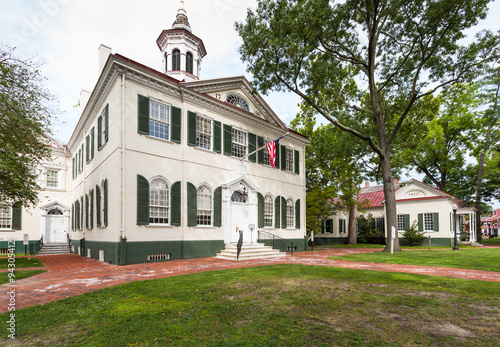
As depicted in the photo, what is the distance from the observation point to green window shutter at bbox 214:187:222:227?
14008 millimetres

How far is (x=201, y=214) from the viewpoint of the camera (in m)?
13.6

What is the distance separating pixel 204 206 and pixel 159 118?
444cm

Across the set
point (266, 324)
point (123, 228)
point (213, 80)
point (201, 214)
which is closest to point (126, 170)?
point (123, 228)

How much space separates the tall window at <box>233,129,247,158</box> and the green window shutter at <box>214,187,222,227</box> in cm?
252

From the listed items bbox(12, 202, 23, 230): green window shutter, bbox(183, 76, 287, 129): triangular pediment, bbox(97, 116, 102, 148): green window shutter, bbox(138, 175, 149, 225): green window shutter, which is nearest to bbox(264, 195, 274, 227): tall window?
bbox(183, 76, 287, 129): triangular pediment

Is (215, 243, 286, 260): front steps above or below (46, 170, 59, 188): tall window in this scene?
below

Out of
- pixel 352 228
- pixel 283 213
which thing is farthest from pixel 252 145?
pixel 352 228

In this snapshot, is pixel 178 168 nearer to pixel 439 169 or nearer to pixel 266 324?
pixel 266 324

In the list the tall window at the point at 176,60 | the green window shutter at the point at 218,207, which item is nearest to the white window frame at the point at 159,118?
the green window shutter at the point at 218,207

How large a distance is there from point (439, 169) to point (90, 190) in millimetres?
32582

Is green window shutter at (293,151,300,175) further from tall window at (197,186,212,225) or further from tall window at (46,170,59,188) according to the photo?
tall window at (46,170,59,188)

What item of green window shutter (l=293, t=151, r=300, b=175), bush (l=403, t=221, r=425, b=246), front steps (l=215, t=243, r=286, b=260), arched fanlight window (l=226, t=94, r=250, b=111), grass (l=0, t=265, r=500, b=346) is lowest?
bush (l=403, t=221, r=425, b=246)

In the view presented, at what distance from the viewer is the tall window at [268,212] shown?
17.1 m

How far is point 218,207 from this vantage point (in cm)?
1423
